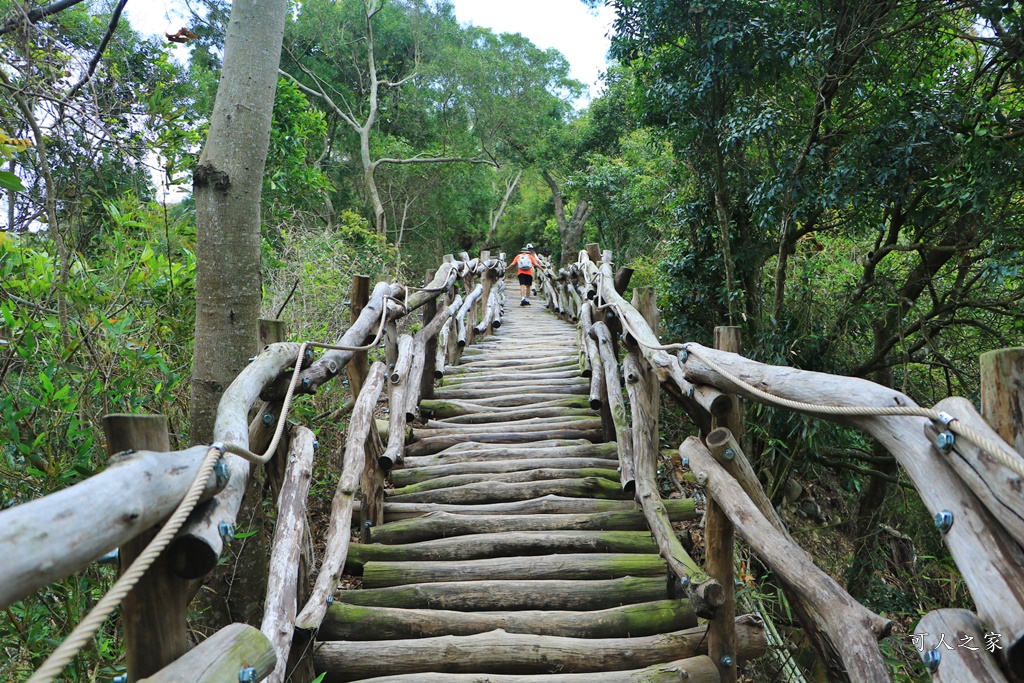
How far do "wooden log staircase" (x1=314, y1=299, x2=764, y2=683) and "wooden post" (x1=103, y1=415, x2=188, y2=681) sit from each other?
138cm

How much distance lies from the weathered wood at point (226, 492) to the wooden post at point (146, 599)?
0.04m

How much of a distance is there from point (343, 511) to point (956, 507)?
2381 millimetres

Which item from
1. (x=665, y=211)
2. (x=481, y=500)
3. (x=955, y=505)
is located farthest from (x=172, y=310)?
(x=665, y=211)

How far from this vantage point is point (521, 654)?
8.54 ft

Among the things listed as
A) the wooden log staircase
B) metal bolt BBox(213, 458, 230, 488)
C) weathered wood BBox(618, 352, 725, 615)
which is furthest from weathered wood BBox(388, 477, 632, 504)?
metal bolt BBox(213, 458, 230, 488)

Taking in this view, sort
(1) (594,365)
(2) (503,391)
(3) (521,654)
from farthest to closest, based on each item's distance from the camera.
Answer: (2) (503,391), (1) (594,365), (3) (521,654)

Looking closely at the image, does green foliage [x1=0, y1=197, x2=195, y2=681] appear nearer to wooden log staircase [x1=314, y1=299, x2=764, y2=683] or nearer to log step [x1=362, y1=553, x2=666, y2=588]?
wooden log staircase [x1=314, y1=299, x2=764, y2=683]

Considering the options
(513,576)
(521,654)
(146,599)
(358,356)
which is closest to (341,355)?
(358,356)

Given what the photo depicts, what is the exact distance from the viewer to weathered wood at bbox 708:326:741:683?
249cm

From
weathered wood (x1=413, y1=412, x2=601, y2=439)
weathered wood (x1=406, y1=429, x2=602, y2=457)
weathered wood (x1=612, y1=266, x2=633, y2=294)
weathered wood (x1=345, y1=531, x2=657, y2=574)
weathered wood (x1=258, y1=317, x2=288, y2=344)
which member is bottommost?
weathered wood (x1=345, y1=531, x2=657, y2=574)

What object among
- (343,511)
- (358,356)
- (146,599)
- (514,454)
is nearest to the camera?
(146,599)

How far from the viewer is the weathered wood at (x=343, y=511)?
2527 millimetres

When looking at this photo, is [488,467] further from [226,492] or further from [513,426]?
[226,492]

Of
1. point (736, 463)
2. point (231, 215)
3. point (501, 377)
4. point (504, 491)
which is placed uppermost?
point (231, 215)
